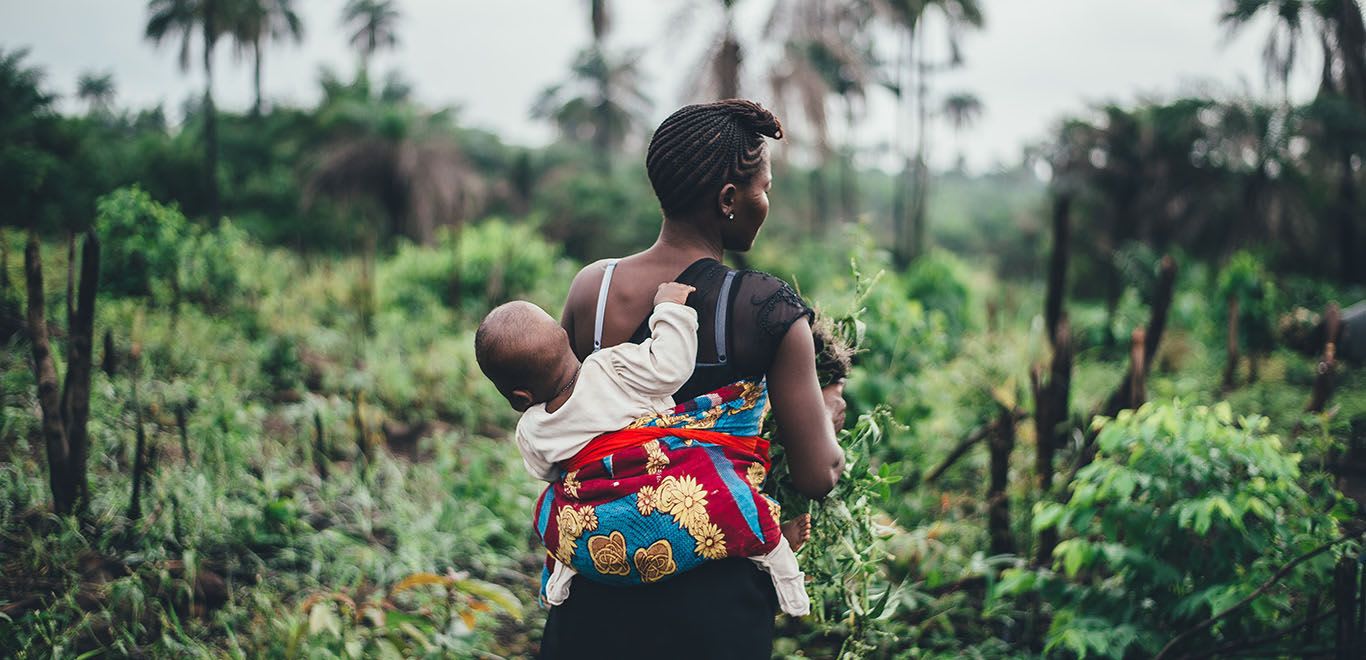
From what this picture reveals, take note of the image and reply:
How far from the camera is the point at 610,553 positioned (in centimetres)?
144

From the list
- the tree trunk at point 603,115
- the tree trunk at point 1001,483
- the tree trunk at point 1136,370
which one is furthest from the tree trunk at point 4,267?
the tree trunk at point 603,115

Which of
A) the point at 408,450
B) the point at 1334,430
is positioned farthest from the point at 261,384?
the point at 1334,430

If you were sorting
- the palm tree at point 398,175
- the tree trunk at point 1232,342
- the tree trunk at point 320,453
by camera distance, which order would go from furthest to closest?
the palm tree at point 398,175
the tree trunk at point 1232,342
the tree trunk at point 320,453

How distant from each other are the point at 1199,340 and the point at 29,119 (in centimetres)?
987

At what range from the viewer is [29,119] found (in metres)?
5.43

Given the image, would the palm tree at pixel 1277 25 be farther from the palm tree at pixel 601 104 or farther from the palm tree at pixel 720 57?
the palm tree at pixel 601 104

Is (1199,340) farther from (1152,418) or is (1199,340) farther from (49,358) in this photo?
(49,358)

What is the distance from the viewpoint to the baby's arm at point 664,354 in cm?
139

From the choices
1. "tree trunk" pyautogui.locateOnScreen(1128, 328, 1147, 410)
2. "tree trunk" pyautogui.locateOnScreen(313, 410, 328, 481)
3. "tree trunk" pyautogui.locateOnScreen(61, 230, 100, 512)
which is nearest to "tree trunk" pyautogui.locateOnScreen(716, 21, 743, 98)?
"tree trunk" pyautogui.locateOnScreen(313, 410, 328, 481)

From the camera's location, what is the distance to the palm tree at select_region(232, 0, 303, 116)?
18.2 metres

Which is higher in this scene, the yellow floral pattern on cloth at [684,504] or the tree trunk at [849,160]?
the tree trunk at [849,160]

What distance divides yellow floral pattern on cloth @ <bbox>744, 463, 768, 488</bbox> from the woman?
58 mm

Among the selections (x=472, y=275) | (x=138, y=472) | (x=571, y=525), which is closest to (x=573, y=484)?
(x=571, y=525)

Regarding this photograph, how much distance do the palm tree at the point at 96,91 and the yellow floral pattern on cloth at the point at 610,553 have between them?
632 cm
